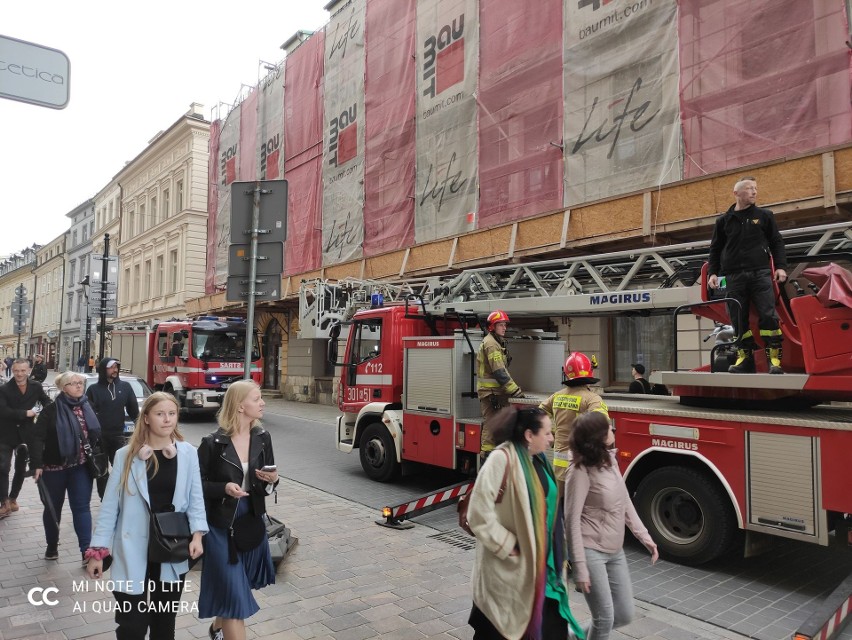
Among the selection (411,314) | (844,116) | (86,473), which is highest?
(844,116)

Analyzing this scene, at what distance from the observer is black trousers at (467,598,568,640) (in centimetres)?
278

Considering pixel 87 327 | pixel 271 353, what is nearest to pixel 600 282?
pixel 87 327

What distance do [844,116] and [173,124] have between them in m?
34.8

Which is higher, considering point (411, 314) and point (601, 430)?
point (411, 314)

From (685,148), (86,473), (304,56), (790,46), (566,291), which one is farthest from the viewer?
(304,56)

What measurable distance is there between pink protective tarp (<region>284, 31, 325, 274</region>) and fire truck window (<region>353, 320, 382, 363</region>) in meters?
12.6

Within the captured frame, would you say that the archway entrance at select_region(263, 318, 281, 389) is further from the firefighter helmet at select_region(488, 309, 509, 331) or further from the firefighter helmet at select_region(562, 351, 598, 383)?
the firefighter helmet at select_region(562, 351, 598, 383)

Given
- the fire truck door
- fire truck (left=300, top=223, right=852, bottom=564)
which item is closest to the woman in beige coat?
fire truck (left=300, top=223, right=852, bottom=564)

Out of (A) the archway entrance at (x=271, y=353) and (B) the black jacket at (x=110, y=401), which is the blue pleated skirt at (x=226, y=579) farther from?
(A) the archway entrance at (x=271, y=353)

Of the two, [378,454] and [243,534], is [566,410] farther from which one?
[378,454]

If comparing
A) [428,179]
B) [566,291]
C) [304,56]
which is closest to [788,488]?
[566,291]

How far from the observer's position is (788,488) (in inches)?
181

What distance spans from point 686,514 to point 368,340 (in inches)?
206

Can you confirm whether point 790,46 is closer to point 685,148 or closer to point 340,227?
point 685,148
